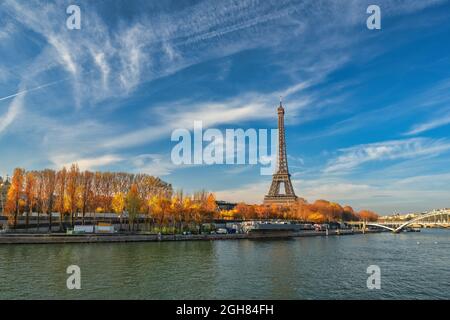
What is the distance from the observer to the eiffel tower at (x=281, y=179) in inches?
4264

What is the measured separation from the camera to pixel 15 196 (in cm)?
4525

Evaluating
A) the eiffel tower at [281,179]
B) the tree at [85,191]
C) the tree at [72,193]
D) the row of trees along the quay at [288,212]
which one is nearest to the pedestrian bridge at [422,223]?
the row of trees along the quay at [288,212]

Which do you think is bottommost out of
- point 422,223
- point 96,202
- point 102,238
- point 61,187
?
point 422,223

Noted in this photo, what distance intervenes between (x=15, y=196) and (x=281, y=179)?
7798 centimetres

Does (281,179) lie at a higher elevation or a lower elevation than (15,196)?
higher

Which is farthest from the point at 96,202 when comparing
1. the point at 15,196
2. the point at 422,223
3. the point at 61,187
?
the point at 422,223

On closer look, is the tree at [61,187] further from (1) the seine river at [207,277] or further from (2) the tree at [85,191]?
(1) the seine river at [207,277]

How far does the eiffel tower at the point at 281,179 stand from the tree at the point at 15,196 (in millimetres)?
75819

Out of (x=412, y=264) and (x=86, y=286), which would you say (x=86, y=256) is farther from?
(x=412, y=264)

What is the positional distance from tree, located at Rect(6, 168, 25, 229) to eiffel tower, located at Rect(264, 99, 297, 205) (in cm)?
7582

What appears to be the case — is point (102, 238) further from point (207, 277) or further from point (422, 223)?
point (422, 223)
